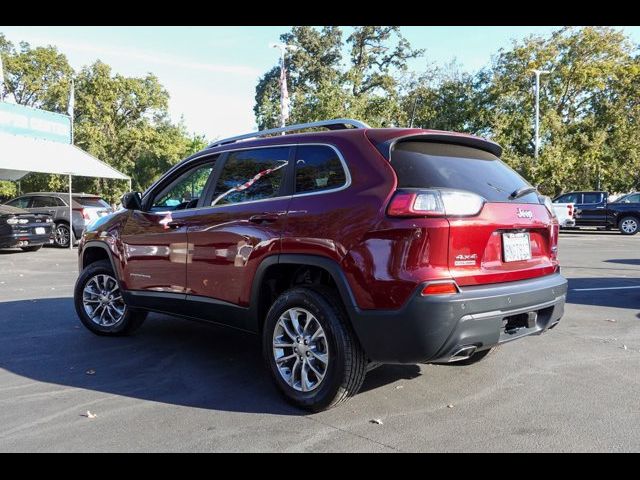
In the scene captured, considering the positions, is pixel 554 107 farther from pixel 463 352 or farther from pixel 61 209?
pixel 463 352

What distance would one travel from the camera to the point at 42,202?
1706 cm

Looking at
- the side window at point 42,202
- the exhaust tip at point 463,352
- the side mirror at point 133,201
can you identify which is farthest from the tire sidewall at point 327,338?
the side window at point 42,202

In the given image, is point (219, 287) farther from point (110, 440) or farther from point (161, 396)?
point (110, 440)

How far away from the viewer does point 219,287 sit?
14.4ft

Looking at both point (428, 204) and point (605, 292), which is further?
point (605, 292)

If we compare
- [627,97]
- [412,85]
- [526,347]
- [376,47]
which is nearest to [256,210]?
[526,347]

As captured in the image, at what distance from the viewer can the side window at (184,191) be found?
489 centimetres

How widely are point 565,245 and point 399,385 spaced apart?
14.6m

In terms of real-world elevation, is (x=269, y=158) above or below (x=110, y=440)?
above

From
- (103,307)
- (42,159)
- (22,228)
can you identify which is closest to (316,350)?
(103,307)

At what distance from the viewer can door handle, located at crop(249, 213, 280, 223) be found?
398cm

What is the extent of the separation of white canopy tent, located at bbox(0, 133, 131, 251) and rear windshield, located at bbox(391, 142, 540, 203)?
14.5 metres

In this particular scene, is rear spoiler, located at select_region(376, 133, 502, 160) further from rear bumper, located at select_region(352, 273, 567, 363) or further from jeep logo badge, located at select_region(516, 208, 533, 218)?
rear bumper, located at select_region(352, 273, 567, 363)

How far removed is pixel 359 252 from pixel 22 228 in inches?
535
